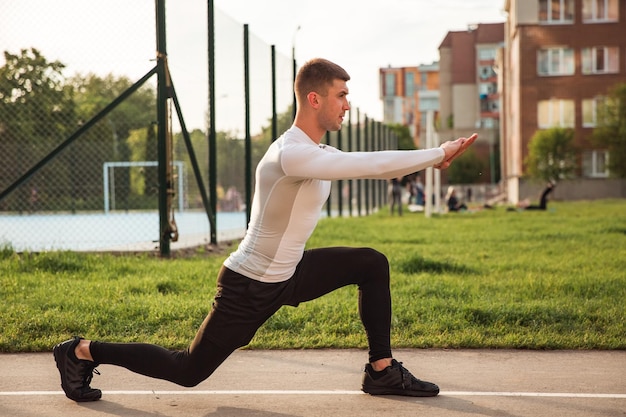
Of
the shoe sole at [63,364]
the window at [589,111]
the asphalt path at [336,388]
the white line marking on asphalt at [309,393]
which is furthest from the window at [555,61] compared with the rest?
the shoe sole at [63,364]

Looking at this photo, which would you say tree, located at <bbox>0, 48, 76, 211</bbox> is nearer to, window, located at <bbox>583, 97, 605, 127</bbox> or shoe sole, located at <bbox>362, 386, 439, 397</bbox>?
shoe sole, located at <bbox>362, 386, 439, 397</bbox>

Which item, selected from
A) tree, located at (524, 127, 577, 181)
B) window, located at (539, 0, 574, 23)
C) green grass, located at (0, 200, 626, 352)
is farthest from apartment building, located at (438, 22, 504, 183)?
green grass, located at (0, 200, 626, 352)

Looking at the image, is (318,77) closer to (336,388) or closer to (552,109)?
(336,388)

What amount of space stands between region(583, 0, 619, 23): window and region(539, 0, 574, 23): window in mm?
925

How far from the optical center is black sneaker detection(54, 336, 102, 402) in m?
5.02

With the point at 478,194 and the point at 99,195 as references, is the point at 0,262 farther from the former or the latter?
the point at 478,194

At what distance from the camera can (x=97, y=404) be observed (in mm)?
5016

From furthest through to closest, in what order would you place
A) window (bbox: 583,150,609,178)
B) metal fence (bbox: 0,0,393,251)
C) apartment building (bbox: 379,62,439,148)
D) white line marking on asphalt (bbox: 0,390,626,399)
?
apartment building (bbox: 379,62,439,148) → window (bbox: 583,150,609,178) → metal fence (bbox: 0,0,393,251) → white line marking on asphalt (bbox: 0,390,626,399)

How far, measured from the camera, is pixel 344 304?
8.19m

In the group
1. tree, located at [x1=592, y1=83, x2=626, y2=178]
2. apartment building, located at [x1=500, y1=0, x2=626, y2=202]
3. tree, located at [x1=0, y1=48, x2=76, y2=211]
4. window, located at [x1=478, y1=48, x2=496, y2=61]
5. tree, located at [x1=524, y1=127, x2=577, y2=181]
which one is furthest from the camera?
window, located at [x1=478, y1=48, x2=496, y2=61]

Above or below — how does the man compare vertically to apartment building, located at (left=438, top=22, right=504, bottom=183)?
below

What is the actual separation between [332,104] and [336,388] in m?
1.61

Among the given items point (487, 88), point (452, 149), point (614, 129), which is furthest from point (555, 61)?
point (452, 149)

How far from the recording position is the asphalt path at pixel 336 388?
190 inches
